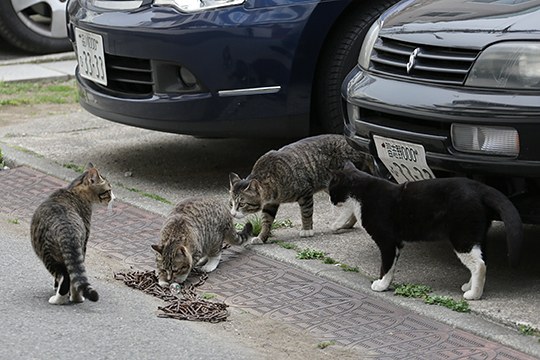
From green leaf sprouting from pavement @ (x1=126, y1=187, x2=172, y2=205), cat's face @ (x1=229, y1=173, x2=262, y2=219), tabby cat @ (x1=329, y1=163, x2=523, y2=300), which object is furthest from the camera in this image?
green leaf sprouting from pavement @ (x1=126, y1=187, x2=172, y2=205)

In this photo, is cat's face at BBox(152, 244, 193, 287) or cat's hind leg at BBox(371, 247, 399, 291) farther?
cat's face at BBox(152, 244, 193, 287)

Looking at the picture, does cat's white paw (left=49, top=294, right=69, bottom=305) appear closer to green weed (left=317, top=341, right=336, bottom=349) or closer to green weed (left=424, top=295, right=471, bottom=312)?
green weed (left=317, top=341, right=336, bottom=349)

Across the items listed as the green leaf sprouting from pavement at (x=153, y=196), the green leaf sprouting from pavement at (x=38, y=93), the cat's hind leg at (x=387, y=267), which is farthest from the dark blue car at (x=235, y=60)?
the green leaf sprouting from pavement at (x=38, y=93)

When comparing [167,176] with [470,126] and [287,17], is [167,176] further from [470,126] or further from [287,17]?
[470,126]

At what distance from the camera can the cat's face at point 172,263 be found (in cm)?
571

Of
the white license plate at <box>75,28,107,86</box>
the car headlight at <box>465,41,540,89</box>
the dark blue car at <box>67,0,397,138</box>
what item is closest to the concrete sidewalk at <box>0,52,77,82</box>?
the white license plate at <box>75,28,107,86</box>

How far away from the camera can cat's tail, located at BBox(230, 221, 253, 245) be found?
623 cm

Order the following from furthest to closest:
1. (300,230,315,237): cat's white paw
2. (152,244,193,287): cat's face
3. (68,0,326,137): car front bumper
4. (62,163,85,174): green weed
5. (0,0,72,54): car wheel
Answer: (0,0,72,54): car wheel < (62,163,85,174): green weed < (68,0,326,137): car front bumper < (300,230,315,237): cat's white paw < (152,244,193,287): cat's face

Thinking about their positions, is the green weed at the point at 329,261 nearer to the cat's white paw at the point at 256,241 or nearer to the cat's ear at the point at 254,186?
the cat's white paw at the point at 256,241

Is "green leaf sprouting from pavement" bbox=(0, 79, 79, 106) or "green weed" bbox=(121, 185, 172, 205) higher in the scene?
"green weed" bbox=(121, 185, 172, 205)

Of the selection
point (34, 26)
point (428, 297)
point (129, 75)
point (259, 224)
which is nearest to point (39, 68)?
point (34, 26)


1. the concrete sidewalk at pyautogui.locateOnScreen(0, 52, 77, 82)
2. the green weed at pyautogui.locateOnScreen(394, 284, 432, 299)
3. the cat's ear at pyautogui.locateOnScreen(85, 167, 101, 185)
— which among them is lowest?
the concrete sidewalk at pyautogui.locateOnScreen(0, 52, 77, 82)

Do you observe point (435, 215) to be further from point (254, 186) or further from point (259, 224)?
point (259, 224)

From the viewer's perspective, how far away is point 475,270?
5.29 metres
